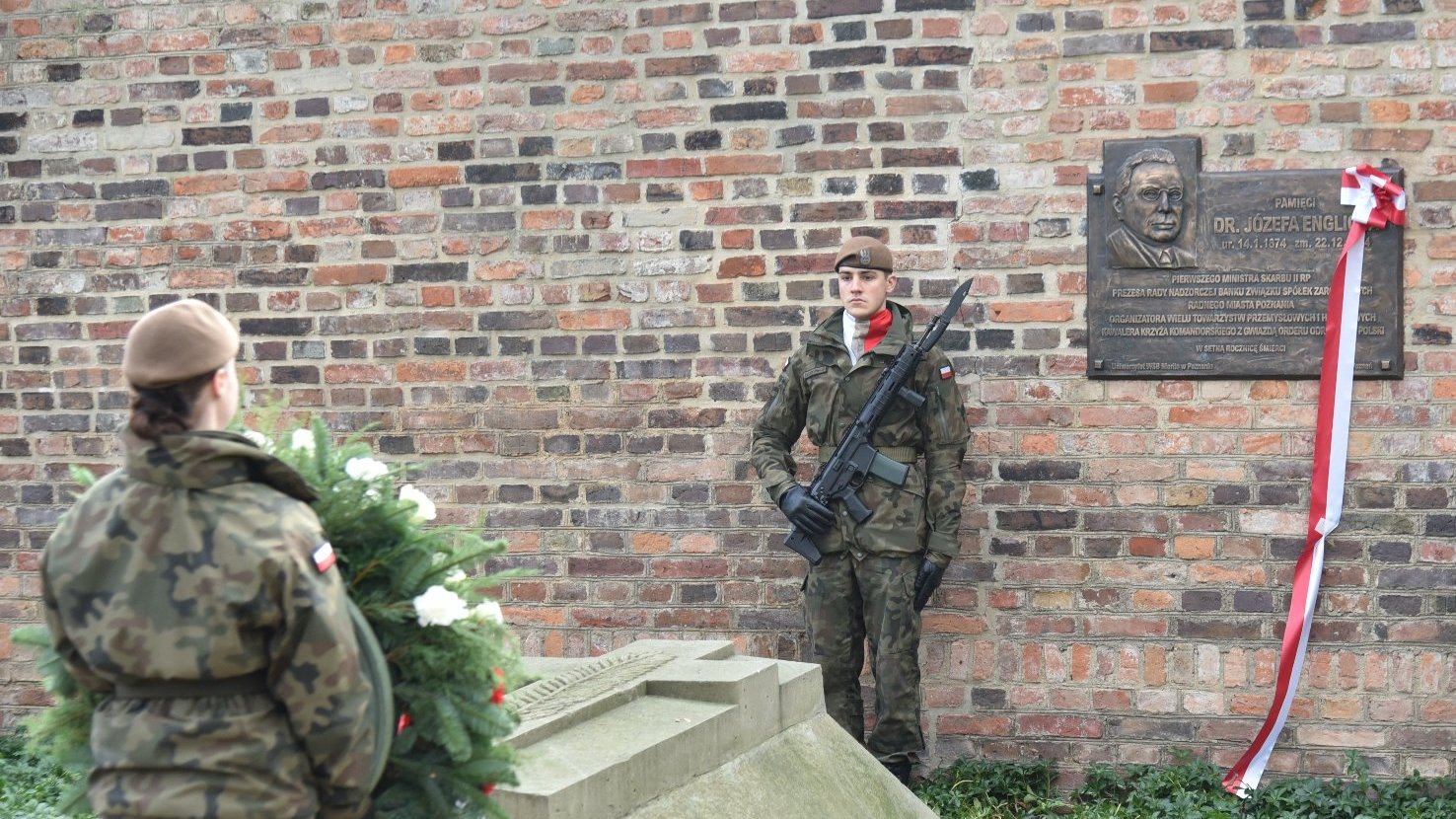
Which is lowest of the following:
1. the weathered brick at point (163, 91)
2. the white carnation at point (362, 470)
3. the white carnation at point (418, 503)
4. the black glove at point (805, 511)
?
the black glove at point (805, 511)

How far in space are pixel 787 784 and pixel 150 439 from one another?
6.68ft

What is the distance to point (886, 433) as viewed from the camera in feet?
17.7

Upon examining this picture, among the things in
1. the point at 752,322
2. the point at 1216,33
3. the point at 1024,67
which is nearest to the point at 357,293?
the point at 752,322

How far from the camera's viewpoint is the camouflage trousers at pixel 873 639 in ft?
17.7

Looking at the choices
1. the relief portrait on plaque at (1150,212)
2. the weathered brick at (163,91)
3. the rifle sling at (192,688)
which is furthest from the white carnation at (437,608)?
the weathered brick at (163,91)

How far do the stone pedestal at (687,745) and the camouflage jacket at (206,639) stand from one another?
2.09 ft

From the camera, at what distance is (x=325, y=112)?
19.6ft

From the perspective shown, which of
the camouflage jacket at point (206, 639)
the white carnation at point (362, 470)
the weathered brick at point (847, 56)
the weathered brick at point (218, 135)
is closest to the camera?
the camouflage jacket at point (206, 639)

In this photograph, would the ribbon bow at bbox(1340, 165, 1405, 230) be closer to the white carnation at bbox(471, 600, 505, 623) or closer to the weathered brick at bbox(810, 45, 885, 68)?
the weathered brick at bbox(810, 45, 885, 68)

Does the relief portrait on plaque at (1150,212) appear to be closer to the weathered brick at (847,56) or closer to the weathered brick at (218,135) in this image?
the weathered brick at (847,56)

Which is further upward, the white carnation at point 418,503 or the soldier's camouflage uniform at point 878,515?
the white carnation at point 418,503

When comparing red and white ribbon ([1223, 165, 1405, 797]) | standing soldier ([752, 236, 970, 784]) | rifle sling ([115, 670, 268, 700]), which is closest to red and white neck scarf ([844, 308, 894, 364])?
standing soldier ([752, 236, 970, 784])

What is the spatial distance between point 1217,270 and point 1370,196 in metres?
0.55

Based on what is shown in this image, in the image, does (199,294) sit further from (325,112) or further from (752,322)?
(752,322)
